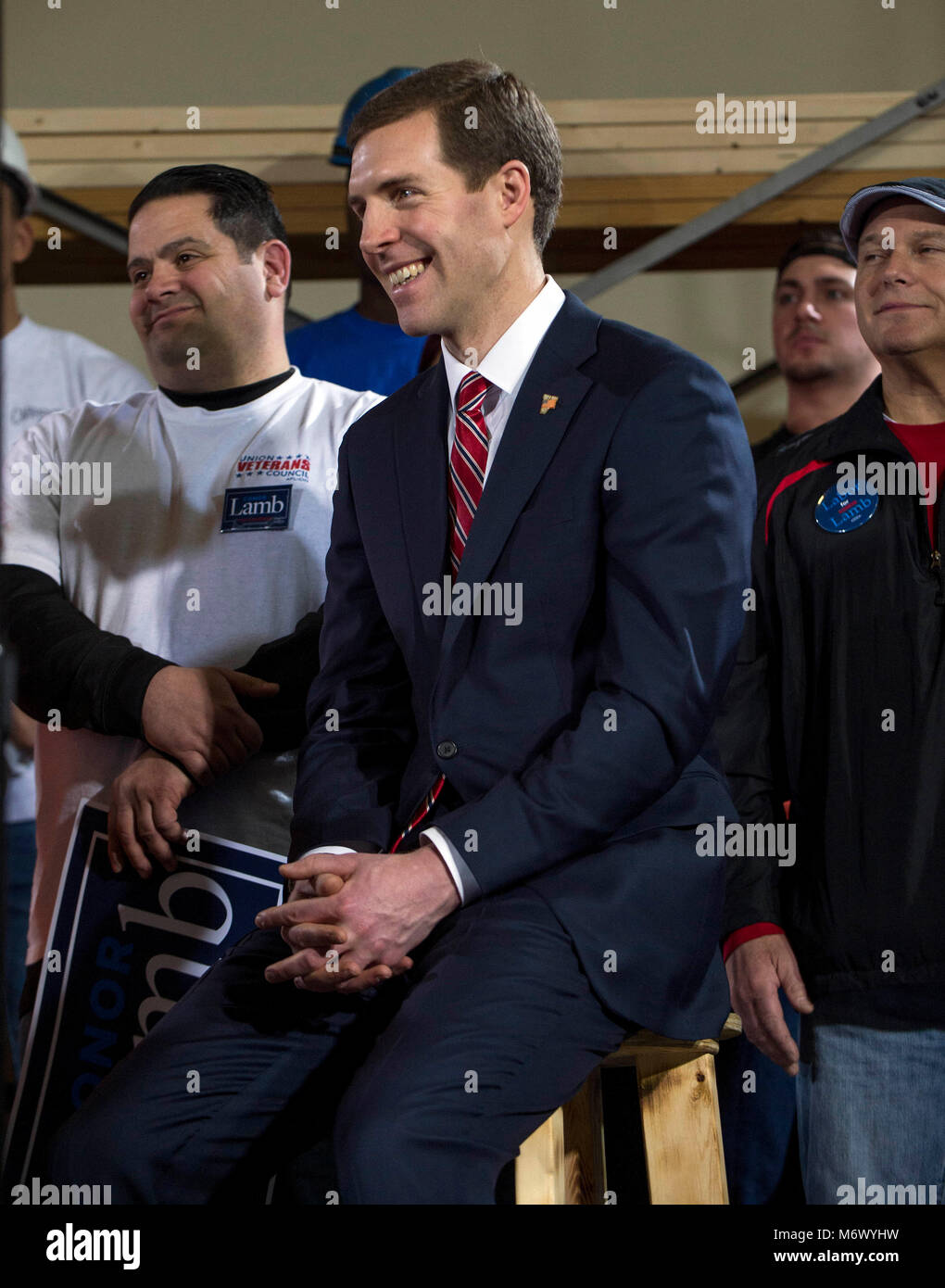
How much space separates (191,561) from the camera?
2.00m

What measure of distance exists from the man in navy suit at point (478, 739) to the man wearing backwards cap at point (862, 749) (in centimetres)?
32

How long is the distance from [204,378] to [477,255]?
0.62 m

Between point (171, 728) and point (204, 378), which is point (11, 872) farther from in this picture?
point (204, 378)

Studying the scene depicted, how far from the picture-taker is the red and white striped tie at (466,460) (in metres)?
1.59

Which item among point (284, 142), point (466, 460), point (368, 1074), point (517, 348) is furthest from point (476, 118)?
point (284, 142)

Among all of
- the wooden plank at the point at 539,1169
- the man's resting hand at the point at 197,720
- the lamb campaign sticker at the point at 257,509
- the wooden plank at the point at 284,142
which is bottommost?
the wooden plank at the point at 539,1169

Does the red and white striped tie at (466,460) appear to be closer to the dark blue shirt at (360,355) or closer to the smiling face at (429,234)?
the smiling face at (429,234)

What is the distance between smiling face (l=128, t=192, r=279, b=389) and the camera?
6.65 ft

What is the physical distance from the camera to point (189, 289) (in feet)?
6.68

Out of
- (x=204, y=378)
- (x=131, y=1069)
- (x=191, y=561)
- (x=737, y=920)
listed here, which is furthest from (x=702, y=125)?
(x=131, y=1069)

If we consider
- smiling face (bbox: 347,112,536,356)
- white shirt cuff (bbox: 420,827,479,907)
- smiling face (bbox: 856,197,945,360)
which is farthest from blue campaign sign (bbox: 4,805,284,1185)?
smiling face (bbox: 856,197,945,360)

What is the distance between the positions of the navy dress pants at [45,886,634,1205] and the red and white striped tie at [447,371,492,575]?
429 mm
